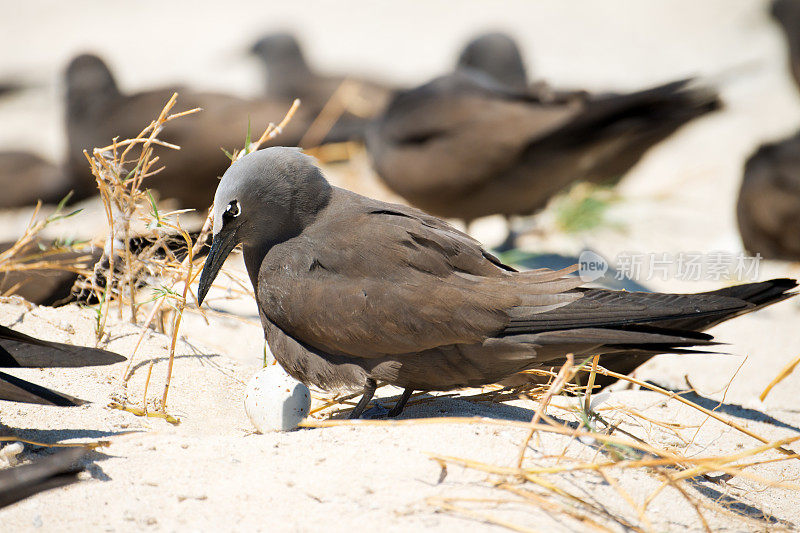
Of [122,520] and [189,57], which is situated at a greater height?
[189,57]

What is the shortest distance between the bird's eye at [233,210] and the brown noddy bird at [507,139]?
3217 mm

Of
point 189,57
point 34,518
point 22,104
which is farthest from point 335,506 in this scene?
point 189,57

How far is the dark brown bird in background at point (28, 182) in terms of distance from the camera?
26.5 feet

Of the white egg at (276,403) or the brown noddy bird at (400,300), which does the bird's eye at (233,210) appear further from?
the white egg at (276,403)

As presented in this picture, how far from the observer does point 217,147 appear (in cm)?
670

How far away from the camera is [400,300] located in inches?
100

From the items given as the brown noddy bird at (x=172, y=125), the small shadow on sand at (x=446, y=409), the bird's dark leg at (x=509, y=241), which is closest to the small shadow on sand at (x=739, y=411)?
the small shadow on sand at (x=446, y=409)

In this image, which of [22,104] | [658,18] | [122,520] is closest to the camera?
[122,520]

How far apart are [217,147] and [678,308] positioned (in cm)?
498

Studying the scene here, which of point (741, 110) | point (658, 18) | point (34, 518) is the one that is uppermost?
point (658, 18)

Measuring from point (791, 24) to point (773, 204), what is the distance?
4109 mm

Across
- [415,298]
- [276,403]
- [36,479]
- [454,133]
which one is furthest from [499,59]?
[36,479]

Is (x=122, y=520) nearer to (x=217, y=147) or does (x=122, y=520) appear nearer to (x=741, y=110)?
(x=217, y=147)

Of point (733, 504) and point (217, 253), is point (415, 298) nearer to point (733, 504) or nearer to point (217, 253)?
point (217, 253)
